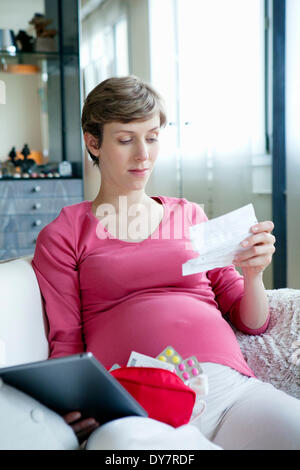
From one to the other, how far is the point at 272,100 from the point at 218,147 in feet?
1.36

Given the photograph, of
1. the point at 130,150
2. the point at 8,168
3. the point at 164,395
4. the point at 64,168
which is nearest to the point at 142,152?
the point at 130,150

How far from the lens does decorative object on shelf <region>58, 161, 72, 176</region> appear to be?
10.5ft

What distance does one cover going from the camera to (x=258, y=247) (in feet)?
3.44

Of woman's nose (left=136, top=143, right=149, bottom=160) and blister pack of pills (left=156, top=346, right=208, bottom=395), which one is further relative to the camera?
woman's nose (left=136, top=143, right=149, bottom=160)

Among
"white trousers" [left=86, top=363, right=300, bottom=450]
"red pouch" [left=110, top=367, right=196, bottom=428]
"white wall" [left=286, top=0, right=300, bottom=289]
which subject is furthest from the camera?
"white wall" [left=286, top=0, right=300, bottom=289]

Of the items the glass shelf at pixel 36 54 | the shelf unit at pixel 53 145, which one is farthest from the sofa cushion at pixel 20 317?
the glass shelf at pixel 36 54

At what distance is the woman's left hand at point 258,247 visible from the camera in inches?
40.7

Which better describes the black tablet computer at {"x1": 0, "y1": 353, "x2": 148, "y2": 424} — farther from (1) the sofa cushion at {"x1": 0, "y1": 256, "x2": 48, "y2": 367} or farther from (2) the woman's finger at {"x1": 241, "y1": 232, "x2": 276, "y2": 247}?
(2) the woman's finger at {"x1": 241, "y1": 232, "x2": 276, "y2": 247}

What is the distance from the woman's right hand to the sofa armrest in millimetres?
488

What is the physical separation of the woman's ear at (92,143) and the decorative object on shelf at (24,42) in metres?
2.11

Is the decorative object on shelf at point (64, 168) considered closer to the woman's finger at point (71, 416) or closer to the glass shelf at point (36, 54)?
the glass shelf at point (36, 54)

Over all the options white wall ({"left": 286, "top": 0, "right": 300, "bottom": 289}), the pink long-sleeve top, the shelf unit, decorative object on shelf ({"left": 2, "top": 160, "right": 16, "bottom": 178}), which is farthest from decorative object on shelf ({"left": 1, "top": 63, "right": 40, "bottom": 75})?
the pink long-sleeve top

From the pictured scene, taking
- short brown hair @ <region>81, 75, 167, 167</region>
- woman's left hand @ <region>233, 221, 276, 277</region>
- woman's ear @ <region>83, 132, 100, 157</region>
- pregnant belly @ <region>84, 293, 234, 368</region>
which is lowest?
pregnant belly @ <region>84, 293, 234, 368</region>

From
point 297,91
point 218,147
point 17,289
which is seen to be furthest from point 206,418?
point 218,147
